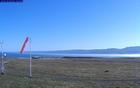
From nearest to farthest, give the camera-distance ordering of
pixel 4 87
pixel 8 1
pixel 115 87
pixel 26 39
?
pixel 8 1
pixel 4 87
pixel 115 87
pixel 26 39

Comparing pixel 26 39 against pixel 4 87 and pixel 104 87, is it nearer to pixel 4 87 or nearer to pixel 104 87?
pixel 4 87

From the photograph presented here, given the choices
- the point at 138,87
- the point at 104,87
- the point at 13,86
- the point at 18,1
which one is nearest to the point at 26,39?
the point at 13,86

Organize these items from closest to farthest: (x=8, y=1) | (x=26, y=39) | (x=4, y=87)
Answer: (x=8, y=1)
(x=4, y=87)
(x=26, y=39)

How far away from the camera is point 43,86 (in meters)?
20.7

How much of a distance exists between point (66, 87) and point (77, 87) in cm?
78

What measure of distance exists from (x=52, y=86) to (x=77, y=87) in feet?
5.63

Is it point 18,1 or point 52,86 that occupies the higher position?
point 18,1

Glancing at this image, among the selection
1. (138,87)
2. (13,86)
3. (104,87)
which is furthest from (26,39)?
(138,87)

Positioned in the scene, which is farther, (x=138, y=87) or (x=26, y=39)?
(x=26, y=39)

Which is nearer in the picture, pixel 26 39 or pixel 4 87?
pixel 4 87

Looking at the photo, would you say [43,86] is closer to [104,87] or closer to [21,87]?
[21,87]

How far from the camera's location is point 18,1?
34.1ft

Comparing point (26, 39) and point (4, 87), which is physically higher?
point (26, 39)

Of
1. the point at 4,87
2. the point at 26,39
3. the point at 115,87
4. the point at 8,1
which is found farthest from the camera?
the point at 26,39
